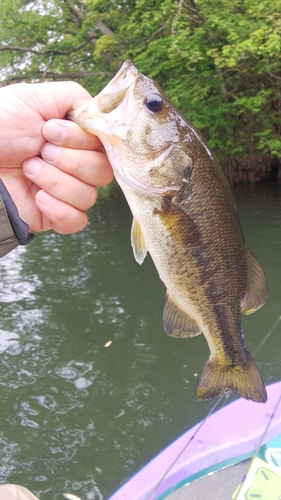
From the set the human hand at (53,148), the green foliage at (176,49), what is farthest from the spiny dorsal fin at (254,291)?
the green foliage at (176,49)

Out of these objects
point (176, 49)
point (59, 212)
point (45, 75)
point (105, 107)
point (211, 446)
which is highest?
point (105, 107)

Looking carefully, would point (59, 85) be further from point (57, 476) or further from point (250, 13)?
point (250, 13)

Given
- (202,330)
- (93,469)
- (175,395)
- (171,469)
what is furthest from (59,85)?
(175,395)

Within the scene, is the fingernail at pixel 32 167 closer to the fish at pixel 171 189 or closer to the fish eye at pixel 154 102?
the fish at pixel 171 189

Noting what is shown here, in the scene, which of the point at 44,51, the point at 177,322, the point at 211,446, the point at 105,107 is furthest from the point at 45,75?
the point at 177,322

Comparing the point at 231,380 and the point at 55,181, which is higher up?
the point at 55,181

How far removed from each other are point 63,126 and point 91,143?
156 mm

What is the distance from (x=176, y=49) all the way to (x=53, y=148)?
9.54 m

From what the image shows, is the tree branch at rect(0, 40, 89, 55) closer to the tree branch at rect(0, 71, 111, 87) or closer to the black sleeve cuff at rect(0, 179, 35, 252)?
the tree branch at rect(0, 71, 111, 87)

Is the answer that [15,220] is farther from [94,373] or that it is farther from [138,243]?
[94,373]

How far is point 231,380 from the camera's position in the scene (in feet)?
7.11

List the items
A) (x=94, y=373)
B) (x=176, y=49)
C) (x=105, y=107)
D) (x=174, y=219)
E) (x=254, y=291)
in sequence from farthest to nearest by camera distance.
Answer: (x=176, y=49) < (x=94, y=373) < (x=254, y=291) < (x=174, y=219) < (x=105, y=107)

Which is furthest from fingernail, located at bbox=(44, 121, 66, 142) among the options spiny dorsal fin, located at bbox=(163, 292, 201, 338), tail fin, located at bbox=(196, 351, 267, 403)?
tail fin, located at bbox=(196, 351, 267, 403)

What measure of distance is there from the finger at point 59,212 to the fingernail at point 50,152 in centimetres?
16
